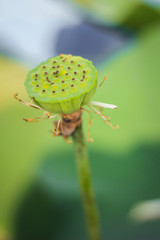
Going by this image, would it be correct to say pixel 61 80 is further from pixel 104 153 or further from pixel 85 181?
pixel 104 153

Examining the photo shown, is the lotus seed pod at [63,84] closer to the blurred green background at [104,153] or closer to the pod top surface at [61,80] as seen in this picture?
the pod top surface at [61,80]

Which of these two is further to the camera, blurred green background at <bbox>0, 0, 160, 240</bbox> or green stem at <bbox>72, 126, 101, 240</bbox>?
blurred green background at <bbox>0, 0, 160, 240</bbox>

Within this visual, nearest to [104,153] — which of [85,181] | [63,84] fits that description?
[85,181]

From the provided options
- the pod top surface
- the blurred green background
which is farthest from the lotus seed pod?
the blurred green background

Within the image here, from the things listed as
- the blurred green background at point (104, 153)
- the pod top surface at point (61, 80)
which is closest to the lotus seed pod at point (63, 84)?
the pod top surface at point (61, 80)

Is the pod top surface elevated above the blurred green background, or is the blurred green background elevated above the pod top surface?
the pod top surface

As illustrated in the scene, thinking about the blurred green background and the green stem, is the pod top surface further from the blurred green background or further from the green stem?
the blurred green background
